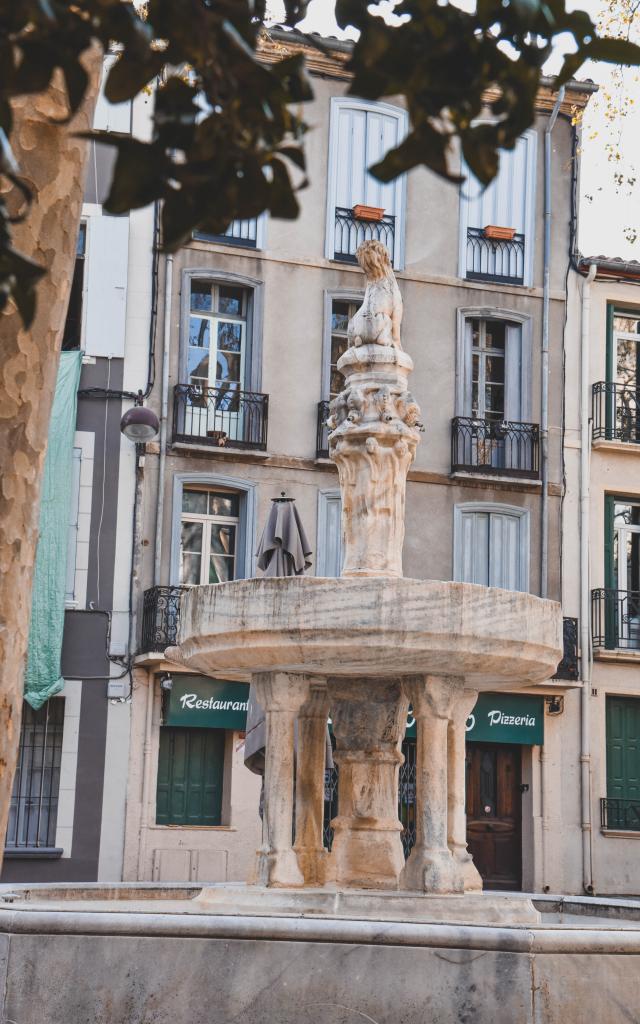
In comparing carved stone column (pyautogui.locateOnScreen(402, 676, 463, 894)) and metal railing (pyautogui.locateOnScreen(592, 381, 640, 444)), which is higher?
metal railing (pyautogui.locateOnScreen(592, 381, 640, 444))

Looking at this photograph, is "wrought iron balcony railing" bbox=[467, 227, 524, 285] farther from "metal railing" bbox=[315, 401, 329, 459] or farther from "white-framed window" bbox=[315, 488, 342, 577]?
"white-framed window" bbox=[315, 488, 342, 577]

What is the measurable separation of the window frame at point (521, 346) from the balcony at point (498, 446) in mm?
273

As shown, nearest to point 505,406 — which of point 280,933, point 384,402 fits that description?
point 384,402

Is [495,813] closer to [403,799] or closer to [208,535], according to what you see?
[403,799]

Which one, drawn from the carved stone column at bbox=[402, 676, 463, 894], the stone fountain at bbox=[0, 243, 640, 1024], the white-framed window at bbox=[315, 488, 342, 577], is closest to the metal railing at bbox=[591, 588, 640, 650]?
the white-framed window at bbox=[315, 488, 342, 577]

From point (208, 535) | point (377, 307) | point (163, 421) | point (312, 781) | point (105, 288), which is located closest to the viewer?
point (312, 781)

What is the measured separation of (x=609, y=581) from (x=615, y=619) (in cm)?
69

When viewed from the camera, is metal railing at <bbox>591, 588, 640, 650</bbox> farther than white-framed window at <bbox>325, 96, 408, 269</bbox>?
No

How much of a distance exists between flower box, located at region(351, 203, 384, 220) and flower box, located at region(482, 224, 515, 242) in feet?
6.23

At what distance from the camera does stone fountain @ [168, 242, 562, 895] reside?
909 cm

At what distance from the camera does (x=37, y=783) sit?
2328 centimetres

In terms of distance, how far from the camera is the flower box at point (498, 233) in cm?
2723

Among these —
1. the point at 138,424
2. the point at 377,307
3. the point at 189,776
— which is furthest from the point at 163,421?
the point at 377,307

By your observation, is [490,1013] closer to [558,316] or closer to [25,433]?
[25,433]
